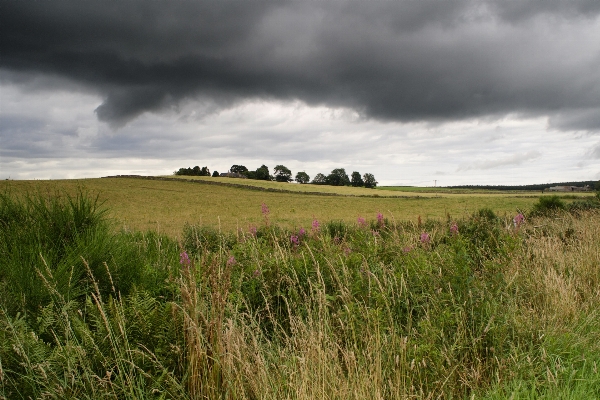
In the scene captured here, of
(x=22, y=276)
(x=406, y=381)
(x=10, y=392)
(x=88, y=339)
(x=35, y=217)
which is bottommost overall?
(x=406, y=381)

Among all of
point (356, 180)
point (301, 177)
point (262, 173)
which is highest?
point (262, 173)

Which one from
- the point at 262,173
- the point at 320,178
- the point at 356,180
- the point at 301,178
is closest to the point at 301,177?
the point at 301,178

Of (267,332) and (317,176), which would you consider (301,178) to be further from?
(267,332)

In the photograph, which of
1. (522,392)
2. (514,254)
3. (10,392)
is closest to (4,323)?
(10,392)

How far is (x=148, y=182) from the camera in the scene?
6278 cm

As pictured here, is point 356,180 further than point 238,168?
No

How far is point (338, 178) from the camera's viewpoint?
12244 centimetres

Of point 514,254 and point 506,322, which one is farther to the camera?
point 514,254

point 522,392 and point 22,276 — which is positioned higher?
point 22,276

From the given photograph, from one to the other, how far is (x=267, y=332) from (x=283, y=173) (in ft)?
386

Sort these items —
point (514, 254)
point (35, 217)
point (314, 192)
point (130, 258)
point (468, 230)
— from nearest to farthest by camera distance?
1. point (130, 258)
2. point (35, 217)
3. point (514, 254)
4. point (468, 230)
5. point (314, 192)

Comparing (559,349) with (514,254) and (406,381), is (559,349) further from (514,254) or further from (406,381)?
(514,254)

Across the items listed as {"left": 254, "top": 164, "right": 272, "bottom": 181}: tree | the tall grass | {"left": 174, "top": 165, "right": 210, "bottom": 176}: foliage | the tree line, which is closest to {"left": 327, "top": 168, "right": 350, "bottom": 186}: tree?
the tree line

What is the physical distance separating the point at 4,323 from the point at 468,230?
9748 mm
